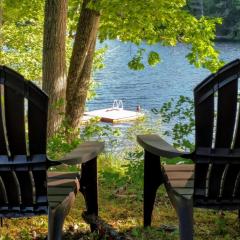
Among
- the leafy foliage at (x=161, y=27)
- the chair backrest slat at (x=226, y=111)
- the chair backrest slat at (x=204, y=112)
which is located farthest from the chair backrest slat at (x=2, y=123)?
the leafy foliage at (x=161, y=27)

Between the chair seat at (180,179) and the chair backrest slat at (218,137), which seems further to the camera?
the chair seat at (180,179)

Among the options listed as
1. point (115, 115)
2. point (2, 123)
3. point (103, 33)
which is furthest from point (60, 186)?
point (115, 115)

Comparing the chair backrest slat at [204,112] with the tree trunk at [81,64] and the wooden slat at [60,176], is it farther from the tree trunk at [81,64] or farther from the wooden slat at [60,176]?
the tree trunk at [81,64]

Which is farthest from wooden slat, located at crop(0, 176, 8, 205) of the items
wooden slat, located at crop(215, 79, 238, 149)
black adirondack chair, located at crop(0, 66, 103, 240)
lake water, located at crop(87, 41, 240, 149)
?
lake water, located at crop(87, 41, 240, 149)

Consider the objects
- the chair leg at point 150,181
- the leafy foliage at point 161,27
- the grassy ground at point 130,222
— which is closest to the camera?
the grassy ground at point 130,222

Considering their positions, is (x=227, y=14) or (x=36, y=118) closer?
(x=36, y=118)

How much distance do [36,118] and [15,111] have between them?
0.32 feet

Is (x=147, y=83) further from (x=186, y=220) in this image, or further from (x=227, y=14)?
(x=186, y=220)

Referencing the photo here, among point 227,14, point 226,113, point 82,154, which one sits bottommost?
point 82,154

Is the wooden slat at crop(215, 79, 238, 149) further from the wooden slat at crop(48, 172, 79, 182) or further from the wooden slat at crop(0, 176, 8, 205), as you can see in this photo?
the wooden slat at crop(0, 176, 8, 205)

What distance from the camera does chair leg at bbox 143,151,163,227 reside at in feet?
9.40

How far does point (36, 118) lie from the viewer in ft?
7.00

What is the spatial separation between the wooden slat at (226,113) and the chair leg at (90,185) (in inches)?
32.5

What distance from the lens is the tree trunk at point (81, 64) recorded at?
7312 mm
